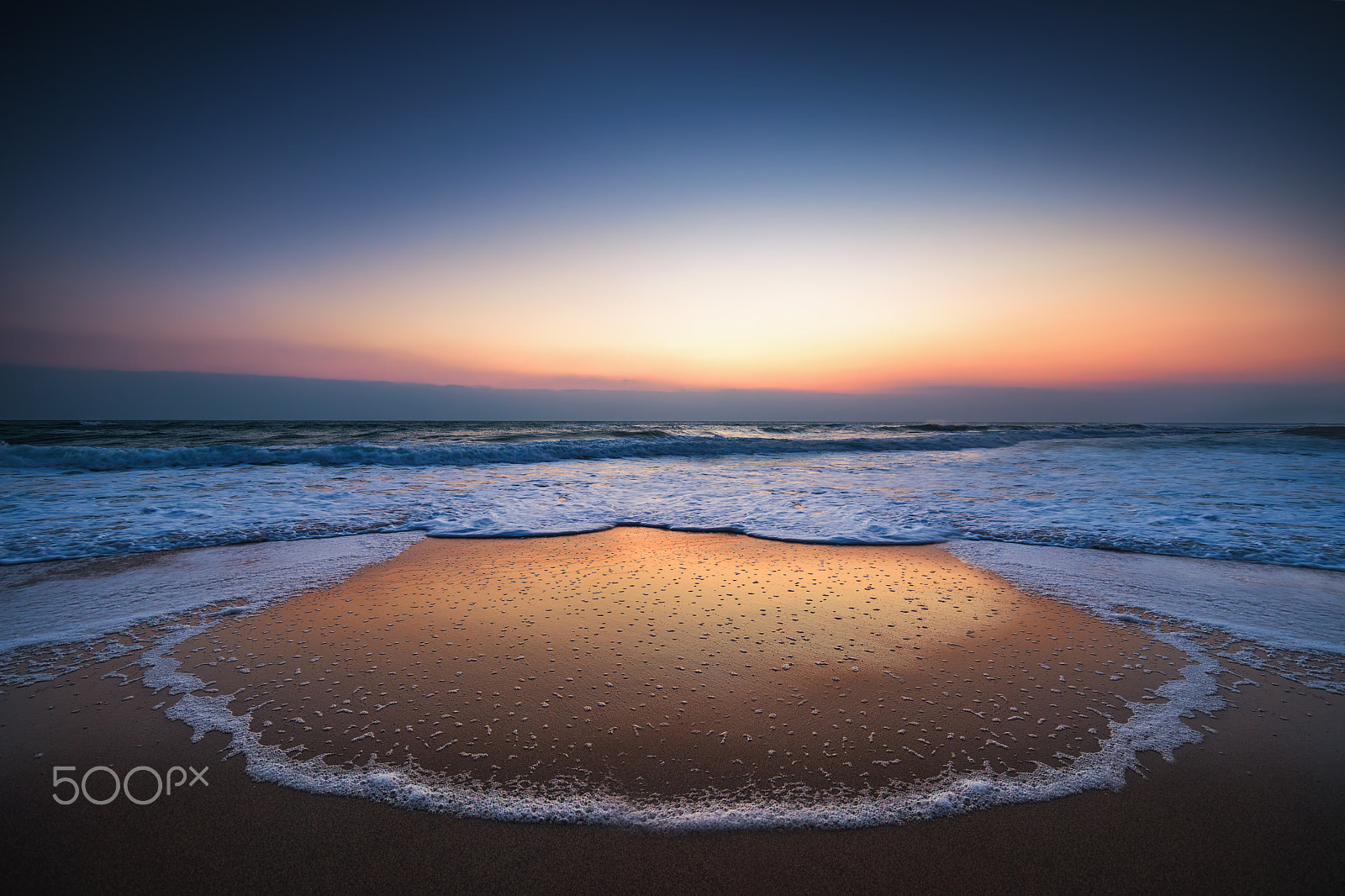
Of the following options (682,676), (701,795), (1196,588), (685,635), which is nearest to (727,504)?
(685,635)

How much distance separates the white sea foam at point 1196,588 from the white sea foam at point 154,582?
5.69 meters

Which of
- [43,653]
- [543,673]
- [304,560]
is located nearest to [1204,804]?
[543,673]

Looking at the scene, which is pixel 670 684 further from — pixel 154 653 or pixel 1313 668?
pixel 1313 668

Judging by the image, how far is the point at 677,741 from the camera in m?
2.19

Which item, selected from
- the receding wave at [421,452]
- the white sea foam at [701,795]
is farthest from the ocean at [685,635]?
the receding wave at [421,452]

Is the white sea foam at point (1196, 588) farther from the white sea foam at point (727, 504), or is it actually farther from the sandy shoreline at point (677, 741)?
the sandy shoreline at point (677, 741)

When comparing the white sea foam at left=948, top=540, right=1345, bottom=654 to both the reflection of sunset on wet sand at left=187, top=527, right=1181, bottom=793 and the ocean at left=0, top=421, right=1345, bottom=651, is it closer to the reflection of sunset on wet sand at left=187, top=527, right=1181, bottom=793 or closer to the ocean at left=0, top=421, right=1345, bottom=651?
the ocean at left=0, top=421, right=1345, bottom=651

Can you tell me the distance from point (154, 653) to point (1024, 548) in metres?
6.82

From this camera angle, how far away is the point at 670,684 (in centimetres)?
264

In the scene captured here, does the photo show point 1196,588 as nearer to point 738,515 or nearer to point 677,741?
point 738,515

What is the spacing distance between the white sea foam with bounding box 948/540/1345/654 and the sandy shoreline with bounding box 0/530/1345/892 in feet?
1.96

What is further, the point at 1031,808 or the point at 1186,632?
the point at 1186,632

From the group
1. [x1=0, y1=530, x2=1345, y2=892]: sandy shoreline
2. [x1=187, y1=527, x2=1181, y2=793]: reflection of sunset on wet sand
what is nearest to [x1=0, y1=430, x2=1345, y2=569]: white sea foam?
[x1=187, y1=527, x2=1181, y2=793]: reflection of sunset on wet sand

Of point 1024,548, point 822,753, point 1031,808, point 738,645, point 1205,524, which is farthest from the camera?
point 1205,524
